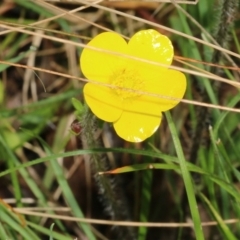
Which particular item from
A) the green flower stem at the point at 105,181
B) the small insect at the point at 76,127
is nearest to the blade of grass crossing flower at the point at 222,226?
the green flower stem at the point at 105,181

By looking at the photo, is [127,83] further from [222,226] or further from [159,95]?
[222,226]

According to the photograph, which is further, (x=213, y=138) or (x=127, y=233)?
(x=127, y=233)

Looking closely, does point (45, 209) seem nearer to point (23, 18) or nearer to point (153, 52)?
point (153, 52)

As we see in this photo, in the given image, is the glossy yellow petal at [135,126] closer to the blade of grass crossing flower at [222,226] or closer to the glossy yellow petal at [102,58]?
the glossy yellow petal at [102,58]

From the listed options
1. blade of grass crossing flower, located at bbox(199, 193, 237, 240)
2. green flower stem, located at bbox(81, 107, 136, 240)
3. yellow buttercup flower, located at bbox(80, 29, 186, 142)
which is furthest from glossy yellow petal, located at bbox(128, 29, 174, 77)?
blade of grass crossing flower, located at bbox(199, 193, 237, 240)

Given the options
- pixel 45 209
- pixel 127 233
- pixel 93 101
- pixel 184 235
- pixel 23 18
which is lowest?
pixel 184 235

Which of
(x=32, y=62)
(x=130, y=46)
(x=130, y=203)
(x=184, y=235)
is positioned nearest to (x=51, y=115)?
(x=32, y=62)
